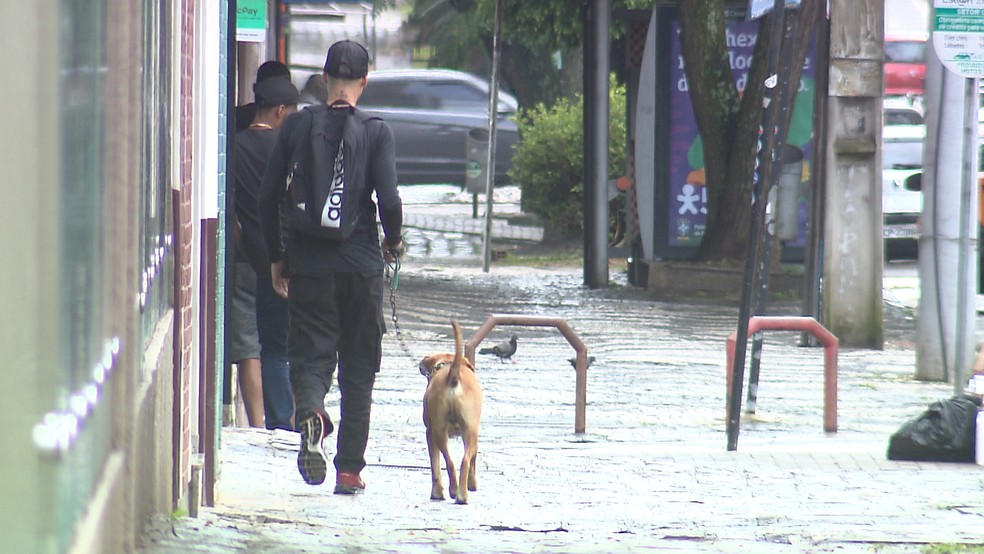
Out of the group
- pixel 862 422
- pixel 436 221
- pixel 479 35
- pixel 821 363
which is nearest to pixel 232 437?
pixel 862 422

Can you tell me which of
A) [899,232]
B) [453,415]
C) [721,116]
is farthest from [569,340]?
[899,232]

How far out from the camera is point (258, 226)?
8.08 m

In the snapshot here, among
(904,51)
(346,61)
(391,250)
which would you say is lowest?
(391,250)

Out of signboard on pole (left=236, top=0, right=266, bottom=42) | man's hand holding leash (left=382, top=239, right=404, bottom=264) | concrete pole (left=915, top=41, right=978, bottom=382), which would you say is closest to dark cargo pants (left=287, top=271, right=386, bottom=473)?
man's hand holding leash (left=382, top=239, right=404, bottom=264)

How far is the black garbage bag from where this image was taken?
7.85 m

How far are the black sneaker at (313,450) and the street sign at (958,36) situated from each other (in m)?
4.67

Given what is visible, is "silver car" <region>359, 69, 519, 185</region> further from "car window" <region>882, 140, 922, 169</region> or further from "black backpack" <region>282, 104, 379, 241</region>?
"black backpack" <region>282, 104, 379, 241</region>

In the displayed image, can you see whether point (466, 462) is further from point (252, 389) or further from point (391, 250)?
point (252, 389)

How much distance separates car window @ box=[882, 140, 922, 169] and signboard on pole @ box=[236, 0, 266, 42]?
12365 mm

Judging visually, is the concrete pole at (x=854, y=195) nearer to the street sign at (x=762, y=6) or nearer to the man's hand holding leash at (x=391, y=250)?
the street sign at (x=762, y=6)

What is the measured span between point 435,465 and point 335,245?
98cm

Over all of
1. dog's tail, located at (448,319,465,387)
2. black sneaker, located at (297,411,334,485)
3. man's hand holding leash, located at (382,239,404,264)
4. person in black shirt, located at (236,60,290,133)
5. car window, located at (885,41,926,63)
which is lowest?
black sneaker, located at (297,411,334,485)

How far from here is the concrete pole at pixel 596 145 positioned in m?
17.2

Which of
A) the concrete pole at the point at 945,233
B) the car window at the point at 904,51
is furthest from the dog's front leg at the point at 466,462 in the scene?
the car window at the point at 904,51
